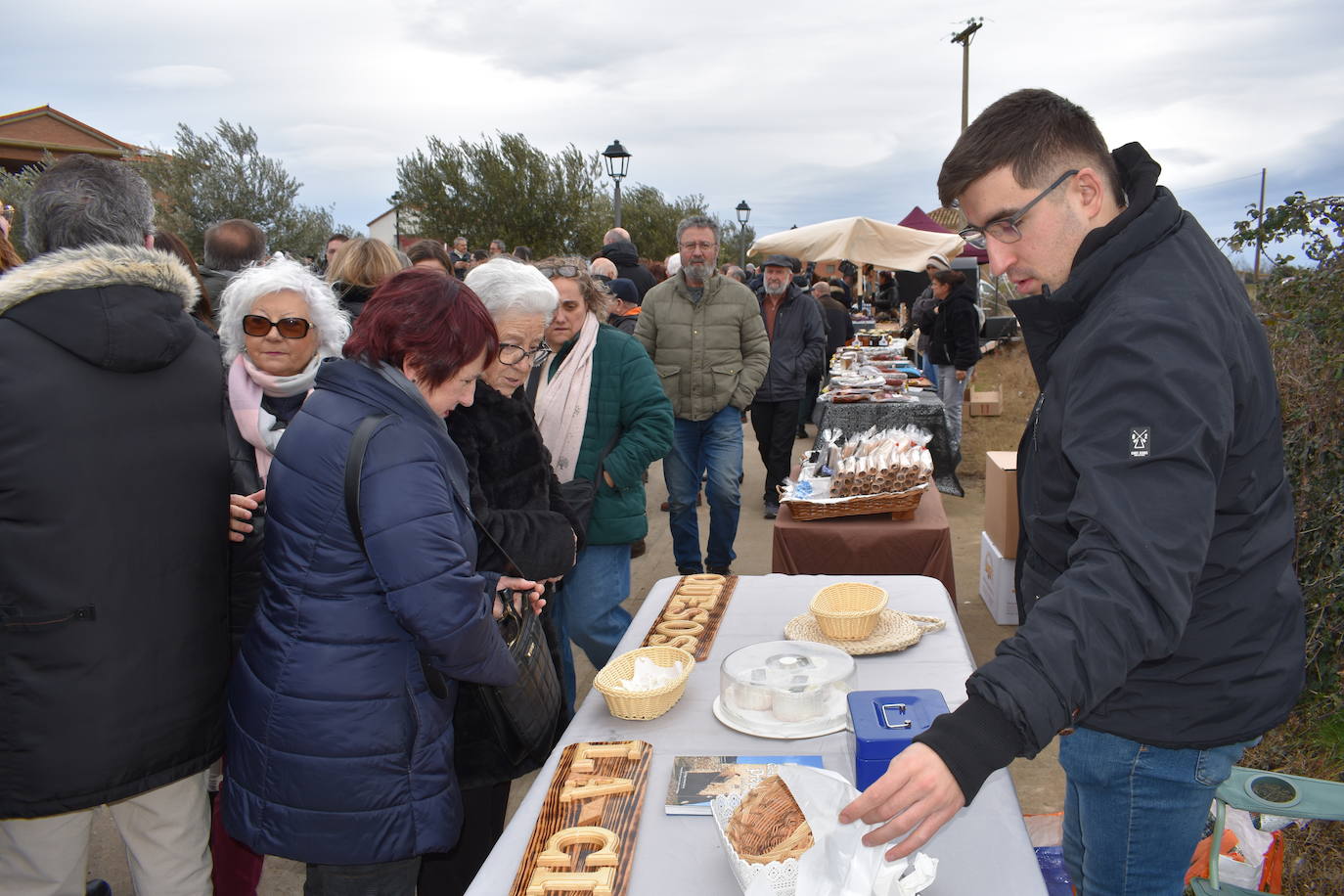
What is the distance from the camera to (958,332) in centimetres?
751

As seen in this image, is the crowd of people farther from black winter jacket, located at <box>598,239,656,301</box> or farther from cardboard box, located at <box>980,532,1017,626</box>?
black winter jacket, located at <box>598,239,656,301</box>

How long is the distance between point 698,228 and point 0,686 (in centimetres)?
389

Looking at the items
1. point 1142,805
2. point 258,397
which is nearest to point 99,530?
point 258,397

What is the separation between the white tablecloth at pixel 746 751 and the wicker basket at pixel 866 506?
1096 mm

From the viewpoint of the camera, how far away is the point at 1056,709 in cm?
100

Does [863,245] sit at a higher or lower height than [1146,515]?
higher

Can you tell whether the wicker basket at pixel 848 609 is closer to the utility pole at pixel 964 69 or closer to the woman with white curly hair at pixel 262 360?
the woman with white curly hair at pixel 262 360

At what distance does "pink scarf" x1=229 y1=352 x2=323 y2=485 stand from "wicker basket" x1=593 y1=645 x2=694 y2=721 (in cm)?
114

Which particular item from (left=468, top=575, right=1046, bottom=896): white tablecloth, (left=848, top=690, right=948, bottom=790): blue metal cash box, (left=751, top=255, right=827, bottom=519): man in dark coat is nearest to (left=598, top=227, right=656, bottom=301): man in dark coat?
(left=751, top=255, right=827, bottom=519): man in dark coat

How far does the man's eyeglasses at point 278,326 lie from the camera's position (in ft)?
7.66

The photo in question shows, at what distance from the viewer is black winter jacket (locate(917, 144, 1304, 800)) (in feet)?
3.34

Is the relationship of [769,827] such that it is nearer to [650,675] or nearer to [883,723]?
[883,723]

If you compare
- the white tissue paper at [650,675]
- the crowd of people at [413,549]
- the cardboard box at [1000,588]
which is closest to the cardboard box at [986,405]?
the cardboard box at [1000,588]

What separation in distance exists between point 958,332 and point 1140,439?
6.81 metres
